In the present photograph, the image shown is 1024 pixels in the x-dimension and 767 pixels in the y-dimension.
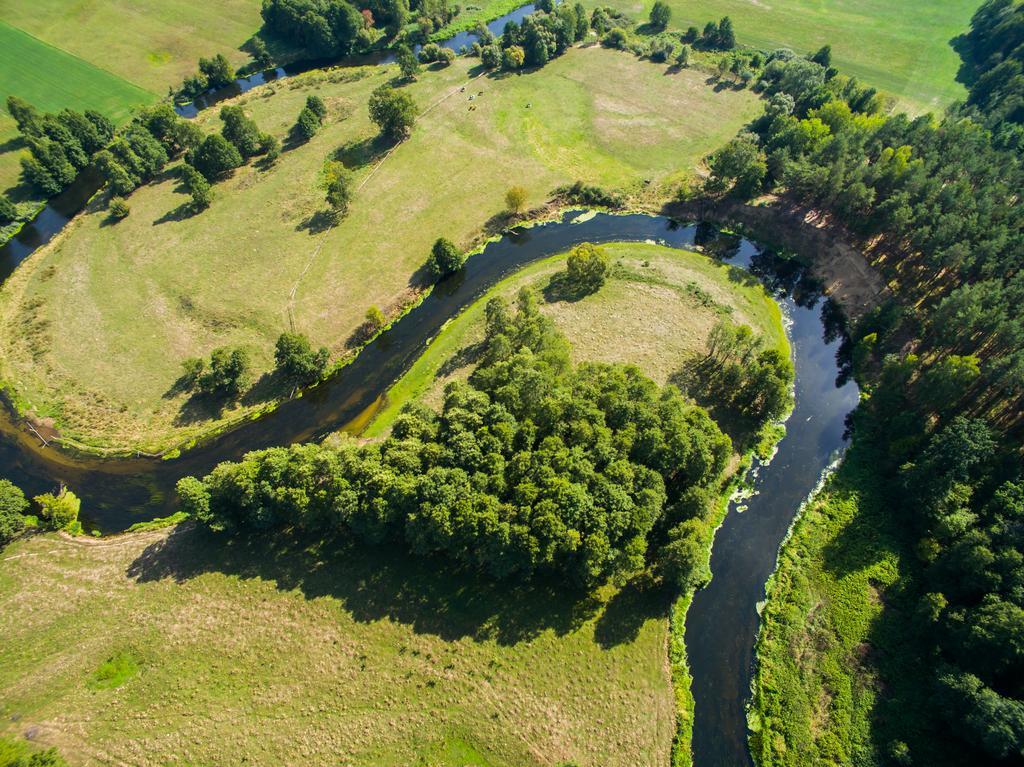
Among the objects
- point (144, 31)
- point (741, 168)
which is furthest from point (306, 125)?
point (741, 168)

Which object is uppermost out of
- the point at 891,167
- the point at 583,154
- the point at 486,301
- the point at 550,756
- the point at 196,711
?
the point at 891,167

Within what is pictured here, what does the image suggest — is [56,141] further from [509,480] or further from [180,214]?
[509,480]

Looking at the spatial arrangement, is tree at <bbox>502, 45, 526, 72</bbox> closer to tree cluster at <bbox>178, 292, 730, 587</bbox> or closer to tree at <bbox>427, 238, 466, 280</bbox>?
tree at <bbox>427, 238, 466, 280</bbox>

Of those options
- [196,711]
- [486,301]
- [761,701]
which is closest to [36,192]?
[486,301]

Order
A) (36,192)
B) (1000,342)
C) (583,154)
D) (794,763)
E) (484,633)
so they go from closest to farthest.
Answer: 1. (794,763)
2. (484,633)
3. (1000,342)
4. (36,192)
5. (583,154)

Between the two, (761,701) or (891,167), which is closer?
(761,701)

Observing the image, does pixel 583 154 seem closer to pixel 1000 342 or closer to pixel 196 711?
pixel 1000 342

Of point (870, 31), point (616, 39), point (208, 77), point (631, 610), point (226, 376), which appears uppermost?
point (870, 31)

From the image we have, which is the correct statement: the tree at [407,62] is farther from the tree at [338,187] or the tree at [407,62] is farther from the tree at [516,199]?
the tree at [516,199]
